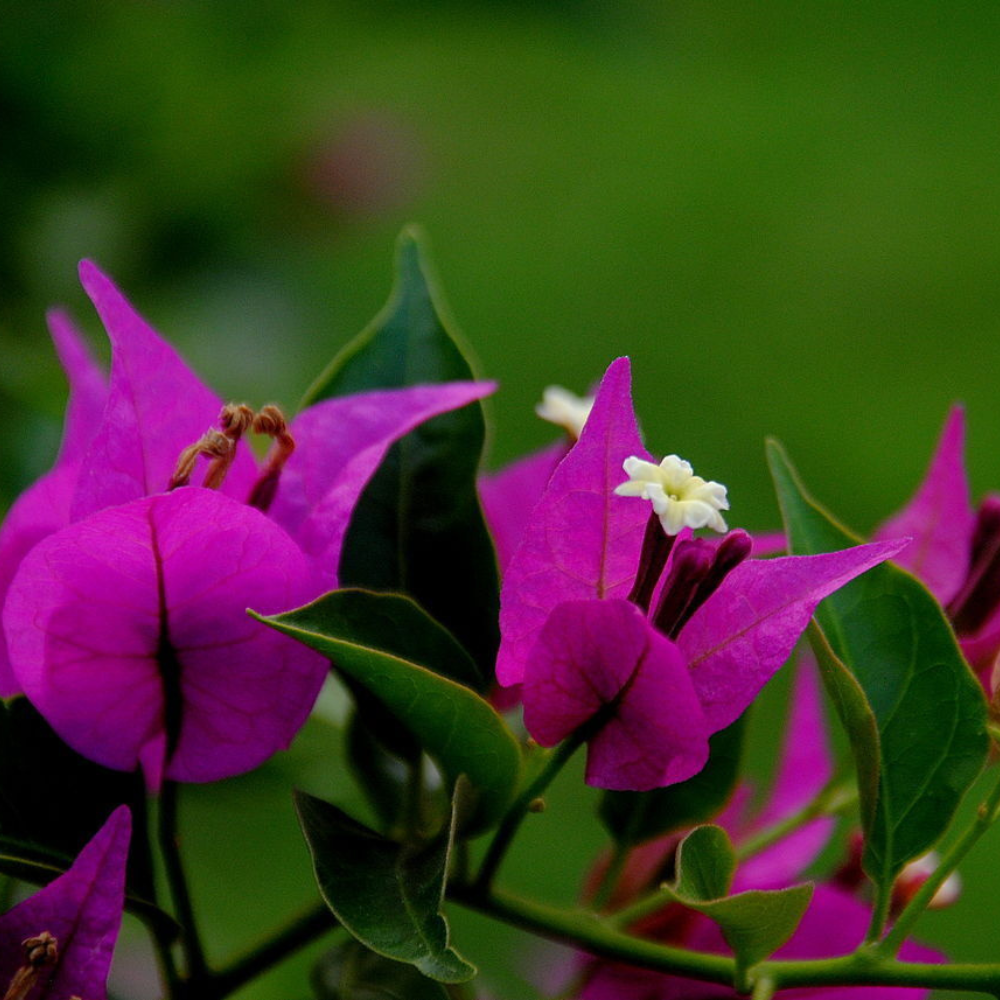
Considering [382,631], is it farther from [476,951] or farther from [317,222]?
[476,951]

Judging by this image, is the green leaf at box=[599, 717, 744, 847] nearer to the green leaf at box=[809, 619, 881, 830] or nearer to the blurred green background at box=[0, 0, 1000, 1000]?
the green leaf at box=[809, 619, 881, 830]

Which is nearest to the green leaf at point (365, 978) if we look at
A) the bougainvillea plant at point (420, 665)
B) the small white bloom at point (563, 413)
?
the bougainvillea plant at point (420, 665)

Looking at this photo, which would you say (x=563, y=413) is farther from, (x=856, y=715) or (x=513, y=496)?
(x=856, y=715)

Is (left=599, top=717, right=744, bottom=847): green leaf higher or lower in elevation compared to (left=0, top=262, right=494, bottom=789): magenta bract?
lower

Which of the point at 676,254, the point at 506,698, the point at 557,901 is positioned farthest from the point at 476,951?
the point at 676,254

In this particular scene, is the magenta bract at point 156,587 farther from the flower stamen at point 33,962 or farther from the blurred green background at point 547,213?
the blurred green background at point 547,213

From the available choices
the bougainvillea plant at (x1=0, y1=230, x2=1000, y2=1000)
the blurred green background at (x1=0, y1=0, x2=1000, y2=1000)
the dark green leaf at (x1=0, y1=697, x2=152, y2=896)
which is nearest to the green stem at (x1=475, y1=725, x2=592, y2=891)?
the bougainvillea plant at (x1=0, y1=230, x2=1000, y2=1000)
